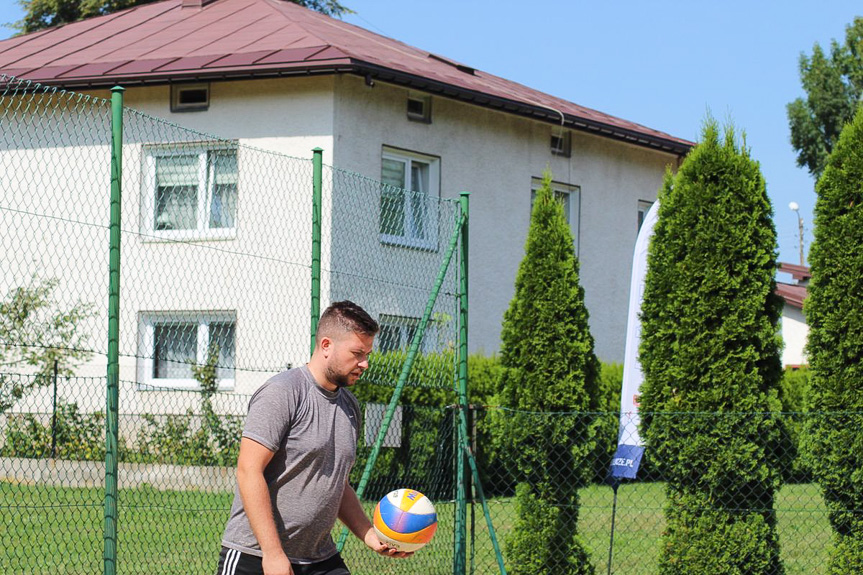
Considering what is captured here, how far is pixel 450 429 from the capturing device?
10508 mm

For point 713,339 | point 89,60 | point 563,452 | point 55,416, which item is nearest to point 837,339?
A: point 713,339

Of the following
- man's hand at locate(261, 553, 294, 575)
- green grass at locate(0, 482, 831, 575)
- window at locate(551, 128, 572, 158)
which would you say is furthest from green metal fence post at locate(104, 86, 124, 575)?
window at locate(551, 128, 572, 158)

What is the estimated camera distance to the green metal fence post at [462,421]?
9336 mm

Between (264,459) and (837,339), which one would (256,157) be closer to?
(837,339)

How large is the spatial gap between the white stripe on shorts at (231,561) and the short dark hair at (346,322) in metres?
0.91

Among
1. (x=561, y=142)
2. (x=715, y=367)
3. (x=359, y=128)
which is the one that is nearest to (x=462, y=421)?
(x=715, y=367)

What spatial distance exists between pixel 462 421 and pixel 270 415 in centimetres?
469

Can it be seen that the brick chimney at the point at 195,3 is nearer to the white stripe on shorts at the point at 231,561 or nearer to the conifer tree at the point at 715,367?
the conifer tree at the point at 715,367

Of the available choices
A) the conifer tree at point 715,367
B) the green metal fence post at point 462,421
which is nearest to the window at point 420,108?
the green metal fence post at point 462,421

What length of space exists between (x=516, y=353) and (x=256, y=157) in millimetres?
6665

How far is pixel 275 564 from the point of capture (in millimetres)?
4609

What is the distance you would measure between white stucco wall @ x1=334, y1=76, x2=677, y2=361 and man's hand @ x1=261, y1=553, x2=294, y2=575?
13.0 metres

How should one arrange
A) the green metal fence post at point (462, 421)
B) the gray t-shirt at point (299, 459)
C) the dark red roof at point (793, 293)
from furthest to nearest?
the dark red roof at point (793, 293)
the green metal fence post at point (462, 421)
the gray t-shirt at point (299, 459)

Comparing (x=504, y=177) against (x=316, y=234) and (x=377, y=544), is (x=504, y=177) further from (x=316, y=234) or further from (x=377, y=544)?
(x=377, y=544)
